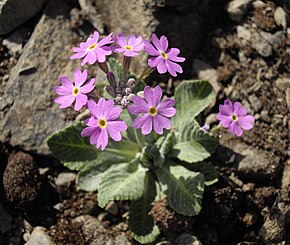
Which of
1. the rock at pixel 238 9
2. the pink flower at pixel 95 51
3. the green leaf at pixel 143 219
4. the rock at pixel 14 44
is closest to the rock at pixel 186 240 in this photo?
the green leaf at pixel 143 219

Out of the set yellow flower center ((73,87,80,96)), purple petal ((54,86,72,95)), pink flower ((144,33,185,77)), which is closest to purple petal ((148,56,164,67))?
pink flower ((144,33,185,77))

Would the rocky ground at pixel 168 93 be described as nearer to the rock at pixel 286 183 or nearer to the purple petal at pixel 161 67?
the rock at pixel 286 183

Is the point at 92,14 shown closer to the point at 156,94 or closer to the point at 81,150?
the point at 81,150

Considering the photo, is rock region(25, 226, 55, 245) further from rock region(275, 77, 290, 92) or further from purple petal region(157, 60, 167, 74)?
rock region(275, 77, 290, 92)

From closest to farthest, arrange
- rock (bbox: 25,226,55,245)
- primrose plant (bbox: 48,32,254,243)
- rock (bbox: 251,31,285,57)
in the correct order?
primrose plant (bbox: 48,32,254,243), rock (bbox: 25,226,55,245), rock (bbox: 251,31,285,57)

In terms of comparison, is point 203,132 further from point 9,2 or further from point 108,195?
point 9,2

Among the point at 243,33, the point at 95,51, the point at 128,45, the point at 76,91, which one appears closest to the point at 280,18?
the point at 243,33

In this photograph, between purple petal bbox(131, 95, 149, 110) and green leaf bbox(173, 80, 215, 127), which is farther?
green leaf bbox(173, 80, 215, 127)
